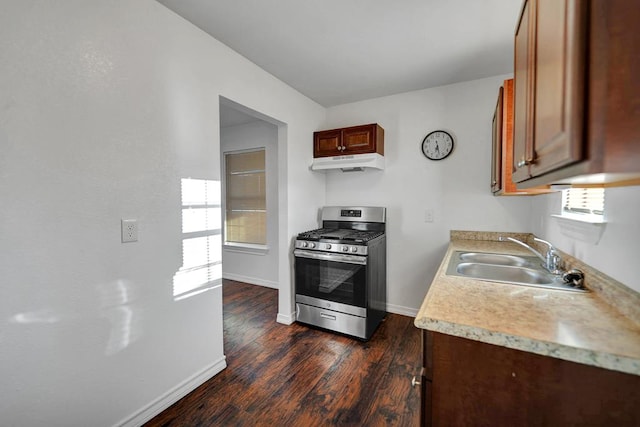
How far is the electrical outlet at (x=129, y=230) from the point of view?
4.91 ft

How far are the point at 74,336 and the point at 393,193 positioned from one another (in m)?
2.81

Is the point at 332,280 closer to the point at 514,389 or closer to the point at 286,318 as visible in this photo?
the point at 286,318

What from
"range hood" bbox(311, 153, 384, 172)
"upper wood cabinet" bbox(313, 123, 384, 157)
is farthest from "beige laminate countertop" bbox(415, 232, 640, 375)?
"upper wood cabinet" bbox(313, 123, 384, 157)

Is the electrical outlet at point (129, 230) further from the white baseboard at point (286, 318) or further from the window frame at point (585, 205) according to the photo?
the window frame at point (585, 205)

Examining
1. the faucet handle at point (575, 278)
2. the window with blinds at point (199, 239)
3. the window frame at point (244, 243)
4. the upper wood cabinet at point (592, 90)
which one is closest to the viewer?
the upper wood cabinet at point (592, 90)

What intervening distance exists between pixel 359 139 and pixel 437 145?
816mm

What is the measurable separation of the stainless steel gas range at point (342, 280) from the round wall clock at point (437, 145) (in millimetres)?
777

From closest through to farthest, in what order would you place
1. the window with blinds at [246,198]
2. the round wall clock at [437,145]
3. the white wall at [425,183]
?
the white wall at [425,183] < the round wall clock at [437,145] < the window with blinds at [246,198]

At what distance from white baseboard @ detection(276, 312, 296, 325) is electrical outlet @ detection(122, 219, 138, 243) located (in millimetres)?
1776

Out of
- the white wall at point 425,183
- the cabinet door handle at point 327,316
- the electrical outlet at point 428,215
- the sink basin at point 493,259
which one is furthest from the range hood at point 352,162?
the cabinet door handle at point 327,316

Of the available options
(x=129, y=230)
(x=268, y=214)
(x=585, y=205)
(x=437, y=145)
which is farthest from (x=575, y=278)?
(x=268, y=214)

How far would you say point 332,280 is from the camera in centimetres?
267

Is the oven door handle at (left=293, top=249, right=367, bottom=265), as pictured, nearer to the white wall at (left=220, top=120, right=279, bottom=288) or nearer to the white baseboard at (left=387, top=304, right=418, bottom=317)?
the white baseboard at (left=387, top=304, right=418, bottom=317)

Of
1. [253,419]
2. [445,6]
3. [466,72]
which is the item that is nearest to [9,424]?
[253,419]
